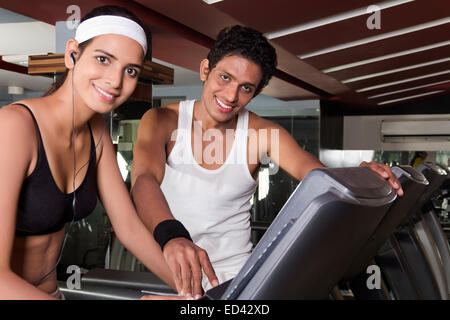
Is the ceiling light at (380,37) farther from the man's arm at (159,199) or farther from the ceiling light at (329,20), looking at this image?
the man's arm at (159,199)

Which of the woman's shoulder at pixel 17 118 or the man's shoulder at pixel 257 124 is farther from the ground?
the man's shoulder at pixel 257 124

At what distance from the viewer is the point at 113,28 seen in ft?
3.97

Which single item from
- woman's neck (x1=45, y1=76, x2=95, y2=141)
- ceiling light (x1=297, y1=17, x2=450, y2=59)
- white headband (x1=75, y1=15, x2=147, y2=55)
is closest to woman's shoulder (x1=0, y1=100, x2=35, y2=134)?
woman's neck (x1=45, y1=76, x2=95, y2=141)

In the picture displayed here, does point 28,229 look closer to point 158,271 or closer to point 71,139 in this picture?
point 71,139

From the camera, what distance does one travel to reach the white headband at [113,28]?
1.20 m

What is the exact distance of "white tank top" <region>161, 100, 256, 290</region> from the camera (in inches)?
64.3

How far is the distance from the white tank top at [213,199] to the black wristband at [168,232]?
1.88ft

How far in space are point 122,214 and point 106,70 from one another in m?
0.41

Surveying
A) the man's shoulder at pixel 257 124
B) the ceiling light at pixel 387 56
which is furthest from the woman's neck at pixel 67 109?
the ceiling light at pixel 387 56

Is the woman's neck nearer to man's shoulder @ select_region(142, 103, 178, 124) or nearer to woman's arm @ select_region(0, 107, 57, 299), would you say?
woman's arm @ select_region(0, 107, 57, 299)

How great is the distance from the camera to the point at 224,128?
1.78m

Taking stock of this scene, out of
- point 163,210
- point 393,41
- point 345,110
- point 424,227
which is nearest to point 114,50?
point 163,210

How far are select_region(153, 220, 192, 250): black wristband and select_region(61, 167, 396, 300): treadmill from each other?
1.07 ft
